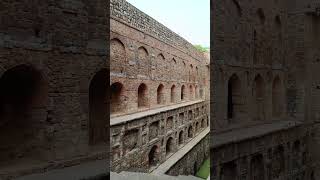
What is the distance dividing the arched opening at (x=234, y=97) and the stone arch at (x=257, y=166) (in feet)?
2.70

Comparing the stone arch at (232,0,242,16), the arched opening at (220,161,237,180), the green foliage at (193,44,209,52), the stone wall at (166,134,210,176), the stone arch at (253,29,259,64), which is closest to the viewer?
the stone wall at (166,134,210,176)

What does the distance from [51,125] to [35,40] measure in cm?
104

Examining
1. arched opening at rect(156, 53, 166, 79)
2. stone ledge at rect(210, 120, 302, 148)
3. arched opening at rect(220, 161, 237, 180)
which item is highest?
arched opening at rect(156, 53, 166, 79)

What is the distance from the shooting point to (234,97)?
5301mm

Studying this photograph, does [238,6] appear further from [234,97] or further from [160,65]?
[160,65]

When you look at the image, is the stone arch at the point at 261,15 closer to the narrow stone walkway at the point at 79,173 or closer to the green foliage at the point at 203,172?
the narrow stone walkway at the point at 79,173

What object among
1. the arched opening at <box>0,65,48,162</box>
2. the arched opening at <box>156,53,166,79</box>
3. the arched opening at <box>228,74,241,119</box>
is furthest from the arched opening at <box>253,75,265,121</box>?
the arched opening at <box>156,53,166,79</box>

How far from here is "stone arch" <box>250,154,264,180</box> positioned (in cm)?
516

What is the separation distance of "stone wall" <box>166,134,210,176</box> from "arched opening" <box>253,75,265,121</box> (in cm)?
452

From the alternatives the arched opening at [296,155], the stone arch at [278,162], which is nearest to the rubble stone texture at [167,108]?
the stone arch at [278,162]

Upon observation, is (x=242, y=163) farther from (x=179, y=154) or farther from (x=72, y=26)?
(x=179, y=154)

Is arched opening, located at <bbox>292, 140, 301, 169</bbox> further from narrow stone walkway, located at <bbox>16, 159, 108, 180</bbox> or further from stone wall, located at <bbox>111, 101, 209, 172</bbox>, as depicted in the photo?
stone wall, located at <bbox>111, 101, 209, 172</bbox>

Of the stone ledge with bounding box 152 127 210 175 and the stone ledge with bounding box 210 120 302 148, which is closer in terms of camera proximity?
the stone ledge with bounding box 152 127 210 175

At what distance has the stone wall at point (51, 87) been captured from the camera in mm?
3738
